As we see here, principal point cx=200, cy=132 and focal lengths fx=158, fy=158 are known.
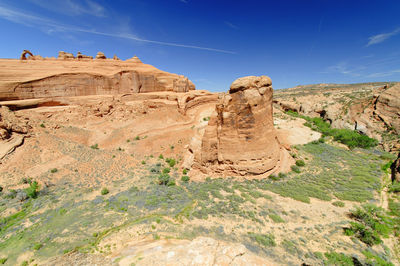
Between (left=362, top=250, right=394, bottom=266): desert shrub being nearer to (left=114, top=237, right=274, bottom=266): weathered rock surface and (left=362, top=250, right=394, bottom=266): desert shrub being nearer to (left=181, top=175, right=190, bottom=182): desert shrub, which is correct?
(left=114, top=237, right=274, bottom=266): weathered rock surface

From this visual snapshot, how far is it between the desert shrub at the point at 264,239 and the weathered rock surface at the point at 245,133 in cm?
642

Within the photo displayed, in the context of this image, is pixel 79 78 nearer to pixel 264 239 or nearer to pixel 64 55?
pixel 64 55

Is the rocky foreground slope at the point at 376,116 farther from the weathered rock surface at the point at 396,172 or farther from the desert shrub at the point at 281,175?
the desert shrub at the point at 281,175

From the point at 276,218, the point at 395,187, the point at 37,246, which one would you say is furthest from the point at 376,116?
the point at 37,246

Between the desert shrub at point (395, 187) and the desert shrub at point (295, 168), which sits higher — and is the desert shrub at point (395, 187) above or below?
below

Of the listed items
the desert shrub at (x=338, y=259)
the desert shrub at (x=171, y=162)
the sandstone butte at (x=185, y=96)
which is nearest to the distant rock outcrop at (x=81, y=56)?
the sandstone butte at (x=185, y=96)

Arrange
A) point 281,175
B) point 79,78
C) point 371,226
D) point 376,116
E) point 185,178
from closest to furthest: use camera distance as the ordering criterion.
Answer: point 371,226
point 281,175
point 185,178
point 376,116
point 79,78

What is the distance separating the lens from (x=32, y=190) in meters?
12.5

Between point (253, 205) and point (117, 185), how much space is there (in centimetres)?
1187

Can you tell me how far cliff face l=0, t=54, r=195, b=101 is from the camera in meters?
22.5

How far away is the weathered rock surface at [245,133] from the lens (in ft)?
46.9

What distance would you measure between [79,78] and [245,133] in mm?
28597

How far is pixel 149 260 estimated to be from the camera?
21.4 ft

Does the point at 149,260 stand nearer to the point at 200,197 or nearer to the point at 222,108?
the point at 200,197
